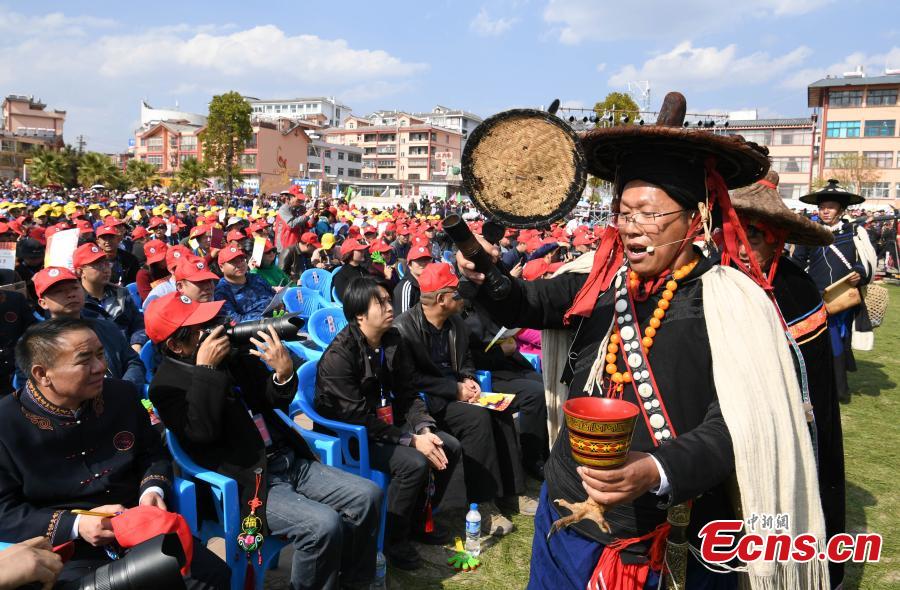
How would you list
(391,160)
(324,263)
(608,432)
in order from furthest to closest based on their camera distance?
1. (391,160)
2. (324,263)
3. (608,432)

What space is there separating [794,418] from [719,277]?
0.43 m

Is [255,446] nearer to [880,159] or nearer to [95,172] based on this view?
[880,159]

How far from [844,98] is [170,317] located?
185 feet

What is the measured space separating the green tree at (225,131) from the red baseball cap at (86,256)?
49.5 meters

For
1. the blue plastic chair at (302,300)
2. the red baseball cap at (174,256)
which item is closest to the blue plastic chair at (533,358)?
the blue plastic chair at (302,300)

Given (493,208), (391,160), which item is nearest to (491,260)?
(493,208)

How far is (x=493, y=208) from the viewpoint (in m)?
2.04

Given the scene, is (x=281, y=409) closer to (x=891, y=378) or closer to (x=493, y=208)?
(x=493, y=208)

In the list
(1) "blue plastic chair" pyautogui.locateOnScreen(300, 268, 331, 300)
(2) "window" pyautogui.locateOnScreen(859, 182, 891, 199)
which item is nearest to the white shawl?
(1) "blue plastic chair" pyautogui.locateOnScreen(300, 268, 331, 300)

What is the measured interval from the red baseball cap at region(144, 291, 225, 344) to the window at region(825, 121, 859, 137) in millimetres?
55289

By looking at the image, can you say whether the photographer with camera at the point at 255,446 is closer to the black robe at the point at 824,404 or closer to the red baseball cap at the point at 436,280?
the red baseball cap at the point at 436,280

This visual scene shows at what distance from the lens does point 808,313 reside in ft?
8.91

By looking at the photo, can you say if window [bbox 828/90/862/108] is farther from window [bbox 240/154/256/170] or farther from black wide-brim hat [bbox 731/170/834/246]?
window [bbox 240/154/256/170]

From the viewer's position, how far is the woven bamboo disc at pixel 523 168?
1.98 metres
